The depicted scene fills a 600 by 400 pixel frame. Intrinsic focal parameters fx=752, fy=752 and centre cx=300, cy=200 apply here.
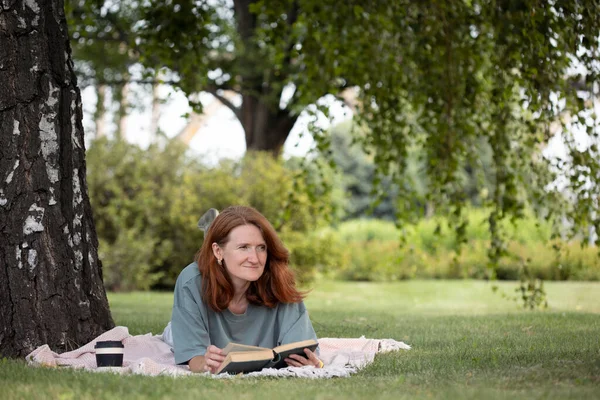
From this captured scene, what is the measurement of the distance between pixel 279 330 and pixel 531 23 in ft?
8.95

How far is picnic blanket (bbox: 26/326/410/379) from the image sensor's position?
3.66 metres

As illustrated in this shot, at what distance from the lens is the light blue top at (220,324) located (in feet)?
12.9

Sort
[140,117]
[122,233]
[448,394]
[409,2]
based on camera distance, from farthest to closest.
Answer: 1. [140,117]
2. [122,233]
3. [409,2]
4. [448,394]

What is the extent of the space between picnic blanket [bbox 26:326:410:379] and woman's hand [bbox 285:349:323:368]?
0.05 meters

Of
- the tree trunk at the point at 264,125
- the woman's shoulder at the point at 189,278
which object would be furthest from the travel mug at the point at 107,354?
the tree trunk at the point at 264,125

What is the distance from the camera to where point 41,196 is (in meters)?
4.30

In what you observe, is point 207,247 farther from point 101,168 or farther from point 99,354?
point 101,168

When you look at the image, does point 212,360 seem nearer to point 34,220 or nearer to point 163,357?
point 163,357

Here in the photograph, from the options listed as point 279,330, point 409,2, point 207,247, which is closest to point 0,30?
point 207,247

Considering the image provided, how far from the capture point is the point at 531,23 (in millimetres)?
5125

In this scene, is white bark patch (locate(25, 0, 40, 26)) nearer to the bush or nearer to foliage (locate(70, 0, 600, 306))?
foliage (locate(70, 0, 600, 306))

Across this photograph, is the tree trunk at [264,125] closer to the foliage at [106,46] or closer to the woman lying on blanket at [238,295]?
the foliage at [106,46]

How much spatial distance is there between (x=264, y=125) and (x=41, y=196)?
35.1 feet

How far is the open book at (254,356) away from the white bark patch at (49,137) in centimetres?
156
